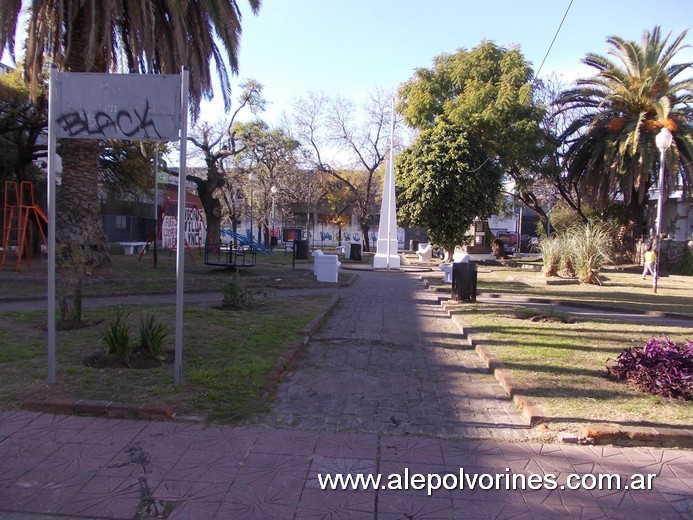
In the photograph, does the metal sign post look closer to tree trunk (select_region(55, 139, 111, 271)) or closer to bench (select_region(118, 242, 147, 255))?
tree trunk (select_region(55, 139, 111, 271))

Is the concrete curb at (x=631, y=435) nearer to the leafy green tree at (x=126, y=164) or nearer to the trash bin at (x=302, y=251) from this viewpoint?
the leafy green tree at (x=126, y=164)

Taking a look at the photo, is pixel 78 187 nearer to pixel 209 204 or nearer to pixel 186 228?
pixel 209 204

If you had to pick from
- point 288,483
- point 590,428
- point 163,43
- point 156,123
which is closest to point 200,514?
point 288,483

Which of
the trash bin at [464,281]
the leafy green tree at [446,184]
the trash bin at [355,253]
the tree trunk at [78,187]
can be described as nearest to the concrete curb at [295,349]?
the trash bin at [464,281]

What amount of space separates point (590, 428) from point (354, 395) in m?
2.22

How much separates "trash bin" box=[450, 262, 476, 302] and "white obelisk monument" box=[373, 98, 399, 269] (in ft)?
36.6

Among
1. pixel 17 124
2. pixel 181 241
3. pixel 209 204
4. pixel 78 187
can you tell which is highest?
pixel 17 124

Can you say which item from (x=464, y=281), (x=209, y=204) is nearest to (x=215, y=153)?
(x=209, y=204)

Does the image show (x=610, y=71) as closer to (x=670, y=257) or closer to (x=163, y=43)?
(x=670, y=257)

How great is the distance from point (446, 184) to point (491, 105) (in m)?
6.29

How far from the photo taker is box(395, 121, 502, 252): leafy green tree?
24.9 meters

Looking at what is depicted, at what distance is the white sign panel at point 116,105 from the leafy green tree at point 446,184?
65.9ft

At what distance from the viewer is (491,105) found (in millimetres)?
28203

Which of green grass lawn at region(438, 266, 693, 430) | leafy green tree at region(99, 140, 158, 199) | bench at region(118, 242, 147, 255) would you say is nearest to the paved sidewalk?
green grass lawn at region(438, 266, 693, 430)
